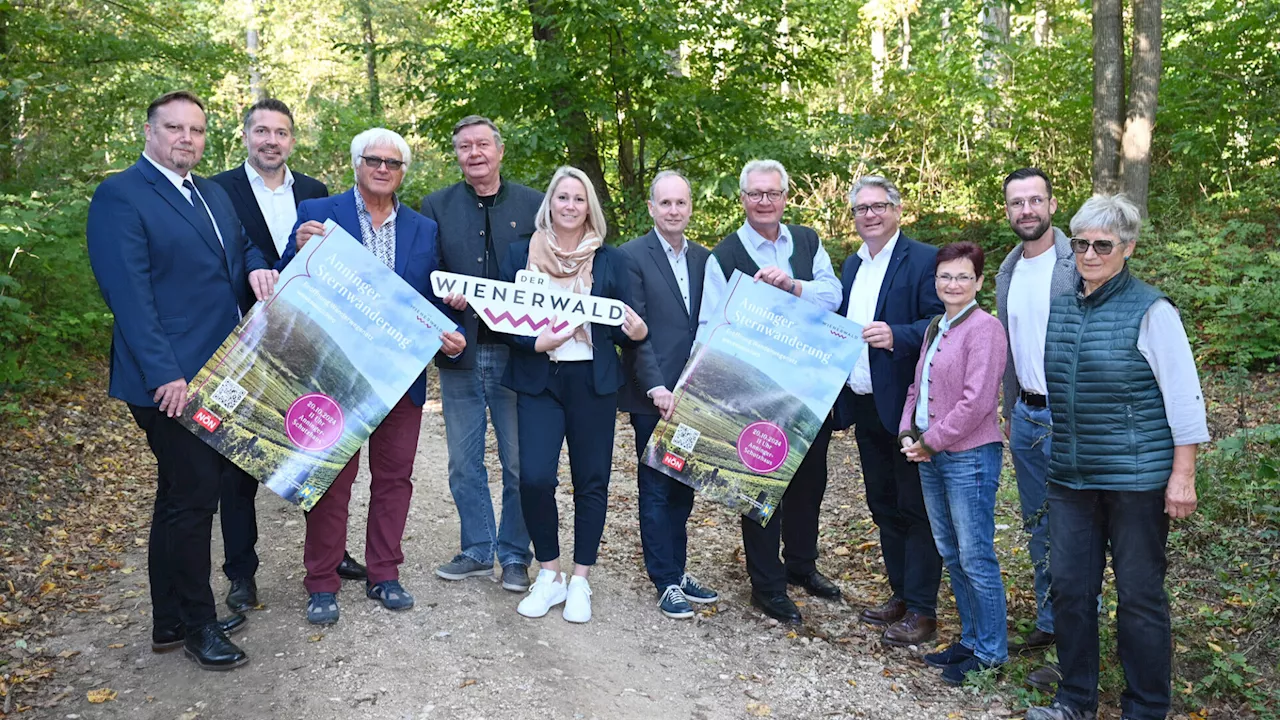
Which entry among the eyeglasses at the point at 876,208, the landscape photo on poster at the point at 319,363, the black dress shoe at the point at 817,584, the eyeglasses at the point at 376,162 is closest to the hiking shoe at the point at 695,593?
the black dress shoe at the point at 817,584

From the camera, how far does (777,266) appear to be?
16.4ft

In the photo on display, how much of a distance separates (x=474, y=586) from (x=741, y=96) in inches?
283

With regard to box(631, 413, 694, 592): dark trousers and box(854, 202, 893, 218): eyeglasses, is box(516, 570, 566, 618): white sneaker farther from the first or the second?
box(854, 202, 893, 218): eyeglasses

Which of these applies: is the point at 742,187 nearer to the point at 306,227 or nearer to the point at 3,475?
the point at 306,227

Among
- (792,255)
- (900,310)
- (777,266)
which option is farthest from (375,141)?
(900,310)

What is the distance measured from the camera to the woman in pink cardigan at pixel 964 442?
14.1ft

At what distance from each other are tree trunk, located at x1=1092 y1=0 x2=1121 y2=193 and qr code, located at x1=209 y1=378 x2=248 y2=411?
35.6ft

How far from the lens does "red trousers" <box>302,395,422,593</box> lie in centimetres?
484

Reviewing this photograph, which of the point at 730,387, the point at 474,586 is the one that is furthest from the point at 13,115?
the point at 730,387

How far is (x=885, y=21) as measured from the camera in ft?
81.5

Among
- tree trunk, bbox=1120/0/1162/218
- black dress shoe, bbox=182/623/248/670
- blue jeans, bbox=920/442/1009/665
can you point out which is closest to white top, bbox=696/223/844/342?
blue jeans, bbox=920/442/1009/665

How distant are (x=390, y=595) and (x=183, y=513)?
3.81 ft

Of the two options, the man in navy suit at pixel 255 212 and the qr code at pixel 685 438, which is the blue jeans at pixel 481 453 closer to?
the man in navy suit at pixel 255 212

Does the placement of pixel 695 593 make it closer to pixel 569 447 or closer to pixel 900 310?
pixel 569 447
